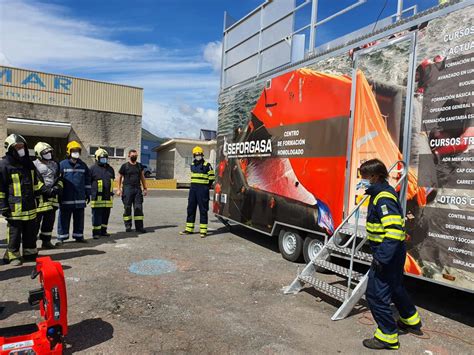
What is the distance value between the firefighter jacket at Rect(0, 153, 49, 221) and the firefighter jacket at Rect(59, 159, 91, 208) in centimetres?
125

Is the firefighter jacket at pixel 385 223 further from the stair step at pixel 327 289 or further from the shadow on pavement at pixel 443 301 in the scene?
the shadow on pavement at pixel 443 301

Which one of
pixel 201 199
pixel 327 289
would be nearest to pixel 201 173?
pixel 201 199

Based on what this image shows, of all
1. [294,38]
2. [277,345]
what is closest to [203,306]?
[277,345]

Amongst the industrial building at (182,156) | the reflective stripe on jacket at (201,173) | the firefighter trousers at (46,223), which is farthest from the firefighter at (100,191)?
the industrial building at (182,156)

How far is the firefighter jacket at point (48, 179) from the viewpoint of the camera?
6195 millimetres

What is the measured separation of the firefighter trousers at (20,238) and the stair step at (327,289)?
3.95 metres

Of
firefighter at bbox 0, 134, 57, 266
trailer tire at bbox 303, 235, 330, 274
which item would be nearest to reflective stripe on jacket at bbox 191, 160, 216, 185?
trailer tire at bbox 303, 235, 330, 274

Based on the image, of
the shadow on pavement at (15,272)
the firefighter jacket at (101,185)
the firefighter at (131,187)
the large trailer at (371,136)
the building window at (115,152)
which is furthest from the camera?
the building window at (115,152)

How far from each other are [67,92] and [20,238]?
20.3 meters

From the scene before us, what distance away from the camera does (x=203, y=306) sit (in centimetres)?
421

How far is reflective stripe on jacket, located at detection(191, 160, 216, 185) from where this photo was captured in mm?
8031

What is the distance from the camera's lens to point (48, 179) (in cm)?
634

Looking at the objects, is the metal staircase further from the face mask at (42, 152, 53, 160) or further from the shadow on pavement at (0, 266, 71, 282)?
the face mask at (42, 152, 53, 160)

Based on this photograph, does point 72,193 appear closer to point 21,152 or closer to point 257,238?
point 21,152
